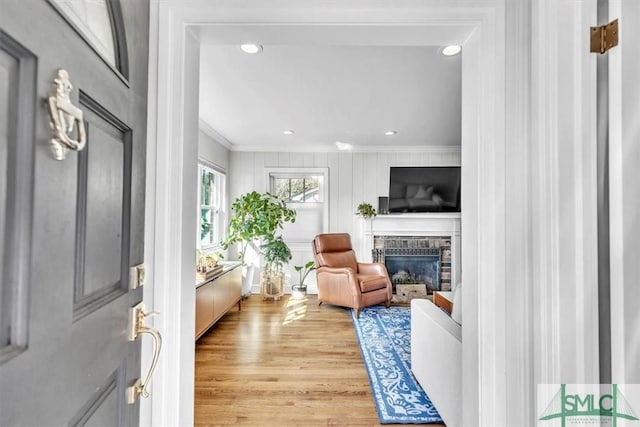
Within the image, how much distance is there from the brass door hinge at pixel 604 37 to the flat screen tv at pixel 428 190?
4193 millimetres

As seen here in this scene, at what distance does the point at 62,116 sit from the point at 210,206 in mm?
4153

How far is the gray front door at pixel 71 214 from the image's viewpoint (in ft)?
1.30

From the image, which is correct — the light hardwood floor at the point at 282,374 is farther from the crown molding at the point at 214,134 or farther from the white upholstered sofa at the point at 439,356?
the crown molding at the point at 214,134

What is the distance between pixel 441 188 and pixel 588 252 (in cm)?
435

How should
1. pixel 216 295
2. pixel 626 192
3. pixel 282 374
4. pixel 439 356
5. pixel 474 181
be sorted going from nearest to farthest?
pixel 626 192 → pixel 474 181 → pixel 439 356 → pixel 282 374 → pixel 216 295

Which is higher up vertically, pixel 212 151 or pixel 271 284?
pixel 212 151

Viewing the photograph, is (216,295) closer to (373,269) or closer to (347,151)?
(373,269)

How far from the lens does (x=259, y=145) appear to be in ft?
16.2

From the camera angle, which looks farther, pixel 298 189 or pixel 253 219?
pixel 298 189

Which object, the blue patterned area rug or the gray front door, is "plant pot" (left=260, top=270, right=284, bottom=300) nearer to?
the blue patterned area rug

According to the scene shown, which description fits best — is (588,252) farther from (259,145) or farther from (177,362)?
(259,145)

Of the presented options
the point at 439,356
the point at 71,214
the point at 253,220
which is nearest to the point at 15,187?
the point at 71,214

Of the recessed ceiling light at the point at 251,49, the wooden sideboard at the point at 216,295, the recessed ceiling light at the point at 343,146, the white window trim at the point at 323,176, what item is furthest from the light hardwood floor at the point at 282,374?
the recessed ceiling light at the point at 343,146

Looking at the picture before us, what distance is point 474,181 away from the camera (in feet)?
3.43
